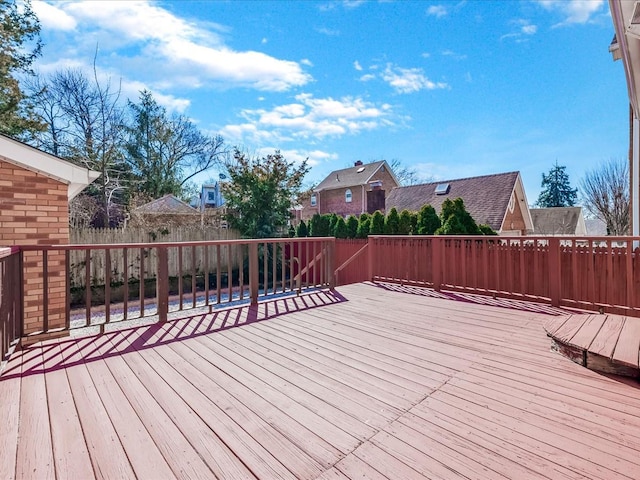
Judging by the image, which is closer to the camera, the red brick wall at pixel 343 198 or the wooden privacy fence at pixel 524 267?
the wooden privacy fence at pixel 524 267

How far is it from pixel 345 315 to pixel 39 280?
3315mm

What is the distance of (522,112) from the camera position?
556 inches

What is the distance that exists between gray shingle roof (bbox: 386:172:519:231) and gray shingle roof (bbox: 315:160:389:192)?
13.1ft

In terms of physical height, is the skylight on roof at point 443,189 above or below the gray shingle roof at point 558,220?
above

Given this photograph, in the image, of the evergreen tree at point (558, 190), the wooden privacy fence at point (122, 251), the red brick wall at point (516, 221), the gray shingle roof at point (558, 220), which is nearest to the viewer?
the wooden privacy fence at point (122, 251)

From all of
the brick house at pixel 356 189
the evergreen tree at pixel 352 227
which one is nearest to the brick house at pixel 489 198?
the brick house at pixel 356 189

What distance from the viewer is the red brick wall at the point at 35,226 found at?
125 inches

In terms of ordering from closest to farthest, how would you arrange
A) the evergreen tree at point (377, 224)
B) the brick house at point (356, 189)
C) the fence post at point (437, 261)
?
the fence post at point (437, 261)
the evergreen tree at point (377, 224)
the brick house at point (356, 189)

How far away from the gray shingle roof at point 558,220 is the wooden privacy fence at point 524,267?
930 inches

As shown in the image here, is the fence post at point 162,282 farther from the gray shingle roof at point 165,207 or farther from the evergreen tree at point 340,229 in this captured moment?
the gray shingle roof at point 165,207

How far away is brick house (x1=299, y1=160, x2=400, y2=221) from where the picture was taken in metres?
20.9

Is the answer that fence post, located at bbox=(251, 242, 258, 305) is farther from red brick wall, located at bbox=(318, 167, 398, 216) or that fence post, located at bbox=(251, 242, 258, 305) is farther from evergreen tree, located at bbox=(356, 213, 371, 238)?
red brick wall, located at bbox=(318, 167, 398, 216)

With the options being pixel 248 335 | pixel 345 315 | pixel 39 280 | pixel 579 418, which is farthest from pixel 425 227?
→ pixel 39 280

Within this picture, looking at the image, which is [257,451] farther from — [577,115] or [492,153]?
[492,153]
